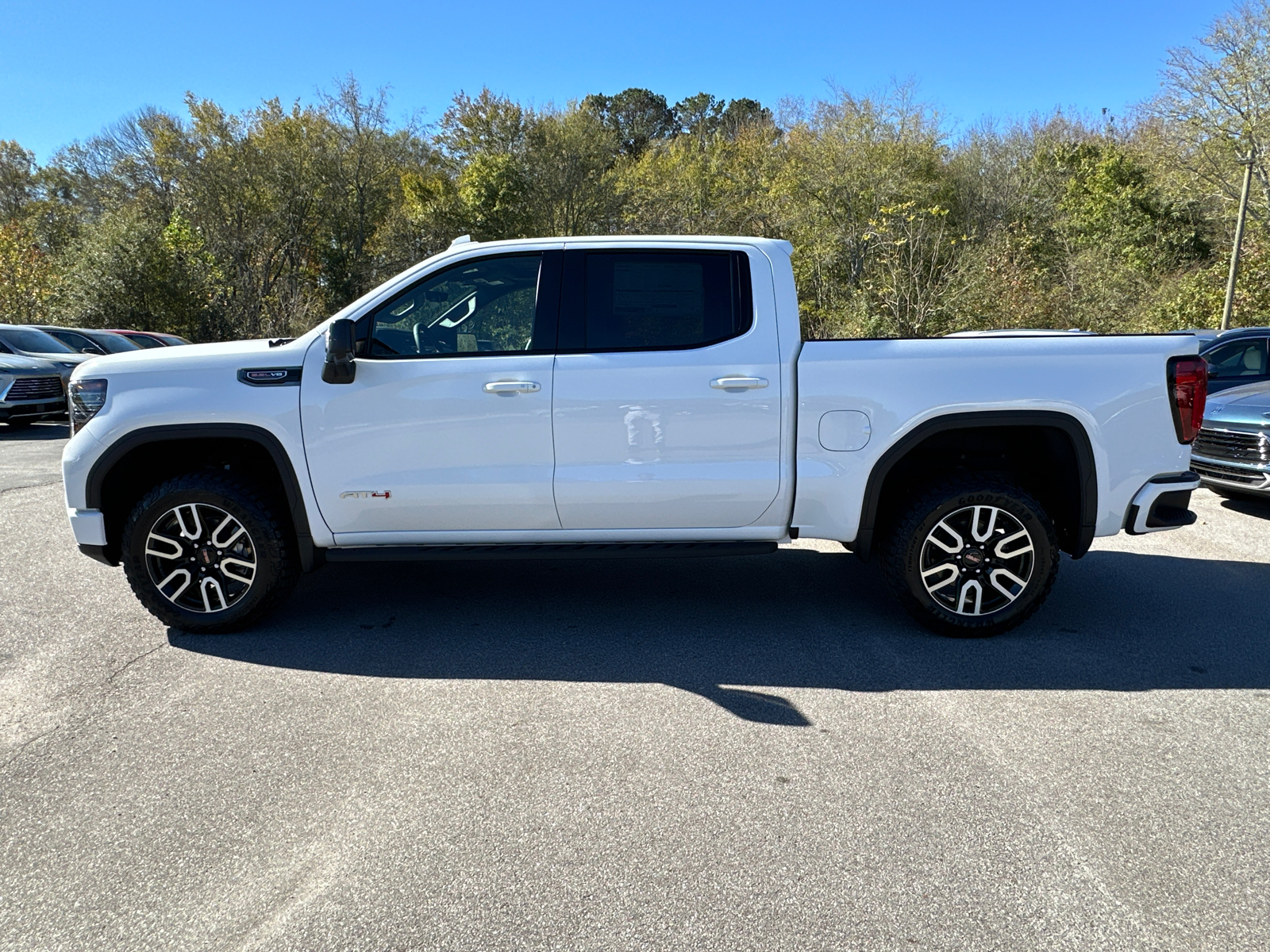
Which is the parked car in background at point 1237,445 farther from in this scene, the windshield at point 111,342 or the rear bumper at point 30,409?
the windshield at point 111,342

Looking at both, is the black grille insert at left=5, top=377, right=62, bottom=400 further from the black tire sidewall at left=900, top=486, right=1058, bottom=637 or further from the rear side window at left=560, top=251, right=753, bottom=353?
the black tire sidewall at left=900, top=486, right=1058, bottom=637

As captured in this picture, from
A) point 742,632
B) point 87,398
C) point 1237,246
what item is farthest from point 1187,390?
point 1237,246

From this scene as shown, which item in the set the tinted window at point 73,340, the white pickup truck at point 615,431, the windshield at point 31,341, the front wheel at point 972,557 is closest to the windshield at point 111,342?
the tinted window at point 73,340

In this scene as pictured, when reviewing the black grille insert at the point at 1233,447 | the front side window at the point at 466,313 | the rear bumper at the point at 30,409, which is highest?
the front side window at the point at 466,313

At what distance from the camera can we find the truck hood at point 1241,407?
24.8 feet

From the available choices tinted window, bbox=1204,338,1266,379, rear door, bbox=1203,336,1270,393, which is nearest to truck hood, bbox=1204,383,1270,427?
rear door, bbox=1203,336,1270,393

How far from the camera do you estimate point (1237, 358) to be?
955 cm

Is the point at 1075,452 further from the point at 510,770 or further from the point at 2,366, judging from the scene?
the point at 2,366

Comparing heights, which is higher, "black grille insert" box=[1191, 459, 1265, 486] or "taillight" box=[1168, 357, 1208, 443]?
"taillight" box=[1168, 357, 1208, 443]

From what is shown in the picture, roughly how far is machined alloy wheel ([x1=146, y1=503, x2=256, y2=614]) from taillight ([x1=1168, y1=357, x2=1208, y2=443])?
4608 millimetres

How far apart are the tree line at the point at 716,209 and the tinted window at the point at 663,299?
58.3ft

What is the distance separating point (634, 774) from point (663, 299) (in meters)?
2.38

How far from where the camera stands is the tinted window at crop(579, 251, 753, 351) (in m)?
4.62

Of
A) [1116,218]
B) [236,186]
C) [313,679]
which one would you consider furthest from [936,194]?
[313,679]
